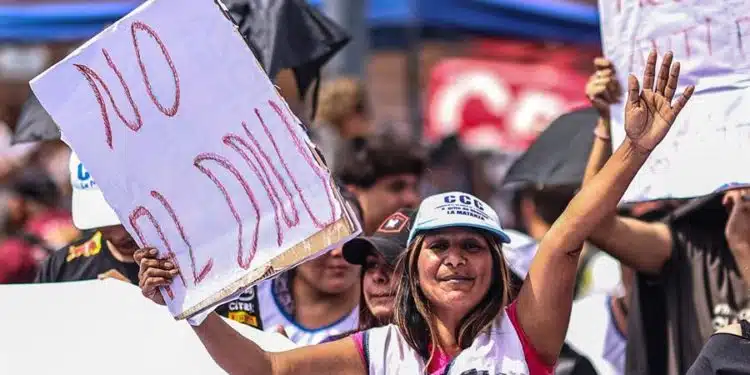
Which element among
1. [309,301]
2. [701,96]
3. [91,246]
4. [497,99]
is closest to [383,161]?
[309,301]

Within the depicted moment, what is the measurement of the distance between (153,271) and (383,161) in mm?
2236

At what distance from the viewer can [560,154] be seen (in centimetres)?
540

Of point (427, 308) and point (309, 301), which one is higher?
point (427, 308)

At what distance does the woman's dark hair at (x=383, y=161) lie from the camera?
5.71m

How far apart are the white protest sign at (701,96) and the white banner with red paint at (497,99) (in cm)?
765

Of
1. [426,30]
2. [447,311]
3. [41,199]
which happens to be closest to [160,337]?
[447,311]

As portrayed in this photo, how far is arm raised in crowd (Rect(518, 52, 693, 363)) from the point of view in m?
3.55

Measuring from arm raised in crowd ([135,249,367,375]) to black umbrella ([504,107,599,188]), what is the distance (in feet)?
6.01

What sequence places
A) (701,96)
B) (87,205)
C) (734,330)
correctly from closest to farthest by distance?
(734,330), (701,96), (87,205)

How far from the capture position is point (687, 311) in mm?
4637

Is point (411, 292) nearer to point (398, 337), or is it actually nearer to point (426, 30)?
point (398, 337)

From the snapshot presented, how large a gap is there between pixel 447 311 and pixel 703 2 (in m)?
1.38

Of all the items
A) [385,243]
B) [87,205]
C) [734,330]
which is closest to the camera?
[734,330]

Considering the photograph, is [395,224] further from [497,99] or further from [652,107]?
[497,99]
